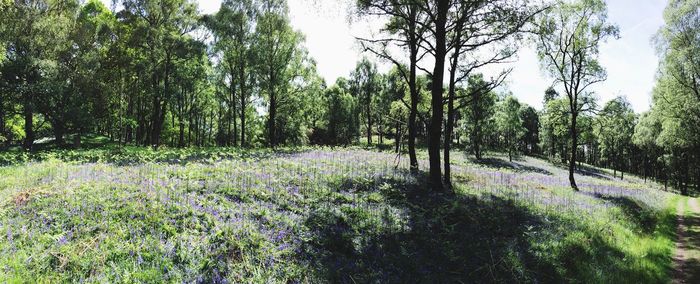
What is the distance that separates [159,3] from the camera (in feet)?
110

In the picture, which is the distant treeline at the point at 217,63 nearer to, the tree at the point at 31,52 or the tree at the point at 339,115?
the tree at the point at 31,52

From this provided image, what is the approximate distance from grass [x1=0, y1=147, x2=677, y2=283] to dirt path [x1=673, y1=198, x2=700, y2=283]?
381mm

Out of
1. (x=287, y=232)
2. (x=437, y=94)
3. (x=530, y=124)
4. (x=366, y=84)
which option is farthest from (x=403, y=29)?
(x=530, y=124)

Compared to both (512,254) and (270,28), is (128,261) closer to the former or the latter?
(512,254)

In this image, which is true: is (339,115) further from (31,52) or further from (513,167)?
(31,52)

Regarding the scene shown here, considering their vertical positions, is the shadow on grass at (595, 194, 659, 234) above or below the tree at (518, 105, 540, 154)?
below

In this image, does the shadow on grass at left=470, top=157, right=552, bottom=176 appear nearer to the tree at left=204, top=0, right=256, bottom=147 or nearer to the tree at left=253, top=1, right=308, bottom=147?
the tree at left=253, top=1, right=308, bottom=147

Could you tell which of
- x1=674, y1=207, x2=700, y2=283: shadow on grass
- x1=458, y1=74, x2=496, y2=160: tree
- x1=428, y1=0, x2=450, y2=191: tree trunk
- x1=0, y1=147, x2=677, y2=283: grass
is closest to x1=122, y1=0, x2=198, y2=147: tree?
x1=0, y1=147, x2=677, y2=283: grass

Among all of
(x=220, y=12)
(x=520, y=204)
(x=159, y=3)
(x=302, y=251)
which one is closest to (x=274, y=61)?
(x=220, y=12)

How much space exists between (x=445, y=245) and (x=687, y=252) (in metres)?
11.1

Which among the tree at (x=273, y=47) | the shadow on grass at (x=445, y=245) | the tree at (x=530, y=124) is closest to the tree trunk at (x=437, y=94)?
the shadow on grass at (x=445, y=245)

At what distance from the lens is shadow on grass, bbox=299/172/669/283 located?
298 inches

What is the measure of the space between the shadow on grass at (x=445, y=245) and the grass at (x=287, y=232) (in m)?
0.04

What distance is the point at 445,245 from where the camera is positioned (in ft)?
29.4
